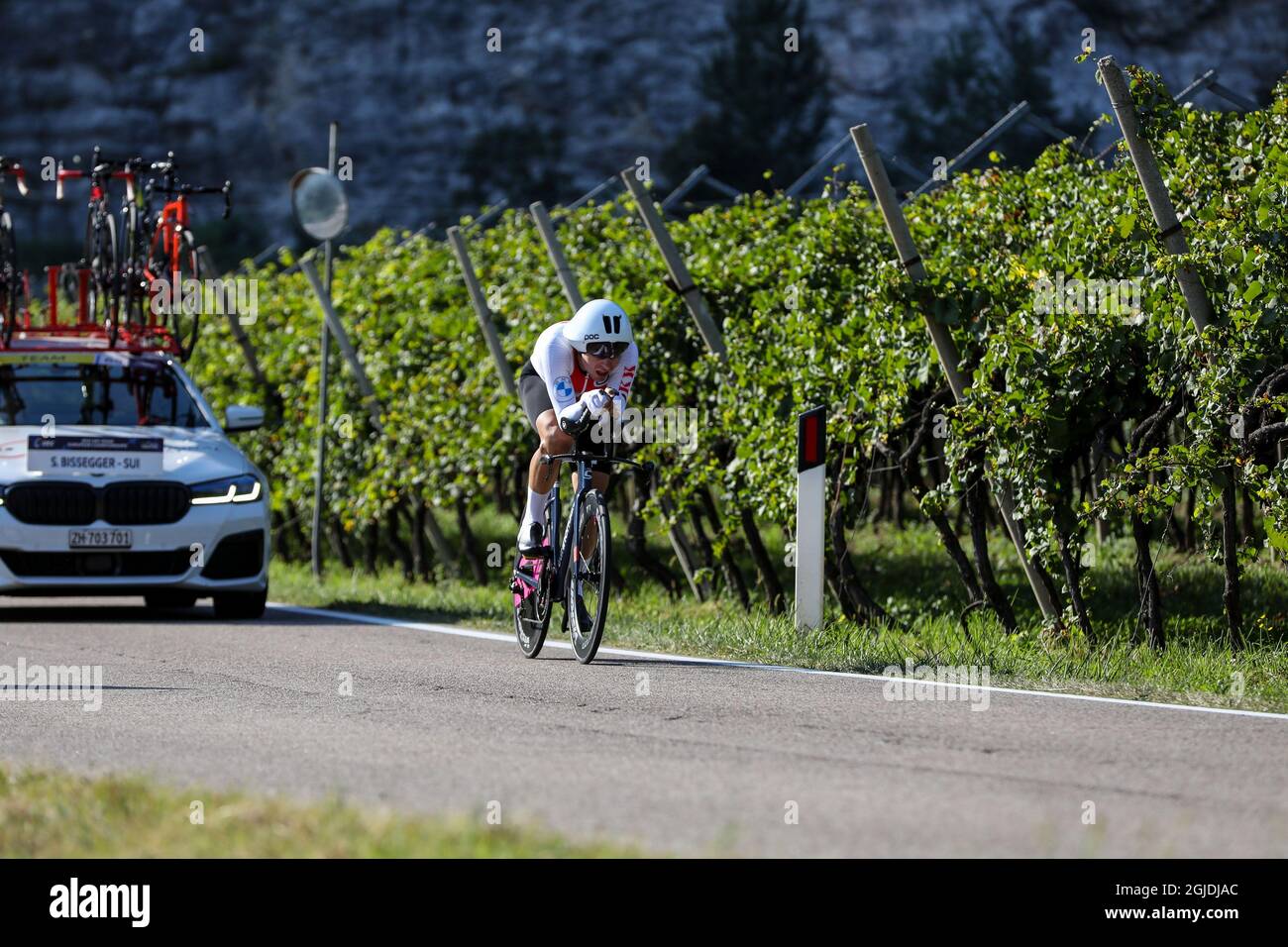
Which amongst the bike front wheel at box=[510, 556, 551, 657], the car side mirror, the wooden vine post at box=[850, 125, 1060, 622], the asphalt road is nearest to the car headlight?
the car side mirror

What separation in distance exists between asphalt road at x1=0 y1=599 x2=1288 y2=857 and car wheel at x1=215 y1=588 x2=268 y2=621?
A: 10.2 ft

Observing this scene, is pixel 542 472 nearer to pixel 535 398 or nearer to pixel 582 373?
pixel 535 398

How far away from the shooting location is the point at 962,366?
1080cm

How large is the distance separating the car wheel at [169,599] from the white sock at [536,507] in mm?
4129

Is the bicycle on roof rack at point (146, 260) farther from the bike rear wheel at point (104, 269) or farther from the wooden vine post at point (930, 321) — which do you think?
the wooden vine post at point (930, 321)

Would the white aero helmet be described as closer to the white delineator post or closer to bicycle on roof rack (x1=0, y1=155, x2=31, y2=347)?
the white delineator post

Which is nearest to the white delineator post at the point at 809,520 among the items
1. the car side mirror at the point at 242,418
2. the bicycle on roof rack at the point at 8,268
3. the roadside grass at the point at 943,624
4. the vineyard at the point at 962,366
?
the roadside grass at the point at 943,624

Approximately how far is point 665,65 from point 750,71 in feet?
31.7

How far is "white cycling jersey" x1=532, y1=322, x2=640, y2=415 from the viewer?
9719 millimetres

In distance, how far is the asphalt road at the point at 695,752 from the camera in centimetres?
532

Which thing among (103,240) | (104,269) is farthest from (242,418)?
(103,240)

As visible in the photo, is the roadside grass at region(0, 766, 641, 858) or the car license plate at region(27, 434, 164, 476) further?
the car license plate at region(27, 434, 164, 476)
